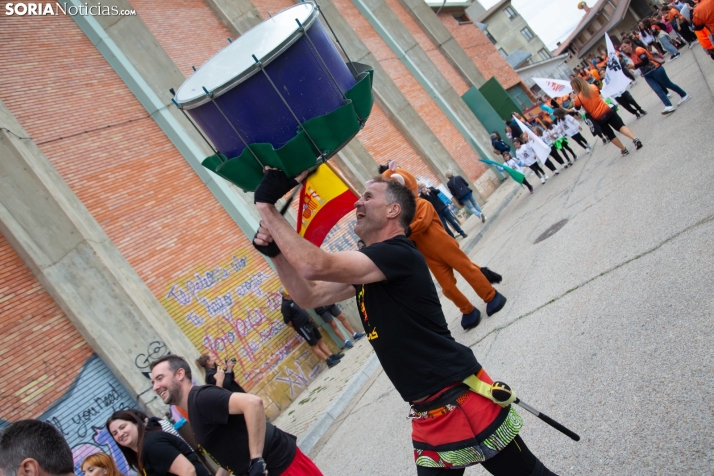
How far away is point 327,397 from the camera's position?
341 inches

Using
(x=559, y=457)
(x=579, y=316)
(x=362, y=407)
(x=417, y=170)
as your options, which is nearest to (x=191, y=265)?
(x=362, y=407)

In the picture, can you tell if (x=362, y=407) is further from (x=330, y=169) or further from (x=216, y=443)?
(x=330, y=169)

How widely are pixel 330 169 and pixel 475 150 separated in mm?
24249

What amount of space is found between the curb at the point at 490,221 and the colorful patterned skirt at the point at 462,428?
1093 cm

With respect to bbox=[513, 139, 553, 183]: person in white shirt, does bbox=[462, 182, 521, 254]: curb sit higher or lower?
lower

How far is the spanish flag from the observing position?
260cm

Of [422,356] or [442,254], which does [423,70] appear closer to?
[442,254]

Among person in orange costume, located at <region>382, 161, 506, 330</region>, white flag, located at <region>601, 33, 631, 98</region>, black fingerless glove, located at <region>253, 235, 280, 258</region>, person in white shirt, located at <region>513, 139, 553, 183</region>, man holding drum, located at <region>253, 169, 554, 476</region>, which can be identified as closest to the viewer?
man holding drum, located at <region>253, 169, 554, 476</region>

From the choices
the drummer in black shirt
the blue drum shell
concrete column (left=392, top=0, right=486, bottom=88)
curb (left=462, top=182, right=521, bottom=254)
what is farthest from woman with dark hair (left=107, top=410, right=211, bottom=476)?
concrete column (left=392, top=0, right=486, bottom=88)

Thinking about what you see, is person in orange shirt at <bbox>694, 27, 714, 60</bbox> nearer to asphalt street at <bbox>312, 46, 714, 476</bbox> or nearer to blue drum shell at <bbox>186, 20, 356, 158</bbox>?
asphalt street at <bbox>312, 46, 714, 476</bbox>

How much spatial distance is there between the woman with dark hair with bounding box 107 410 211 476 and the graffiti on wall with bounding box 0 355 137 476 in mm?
4043

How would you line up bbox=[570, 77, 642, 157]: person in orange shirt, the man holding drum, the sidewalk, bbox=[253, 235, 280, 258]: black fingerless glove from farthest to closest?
bbox=[570, 77, 642, 157]: person in orange shirt
the sidewalk
bbox=[253, 235, 280, 258]: black fingerless glove
the man holding drum

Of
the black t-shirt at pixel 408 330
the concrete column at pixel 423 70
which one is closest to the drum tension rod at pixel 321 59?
the black t-shirt at pixel 408 330

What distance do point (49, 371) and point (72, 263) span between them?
1694 mm
